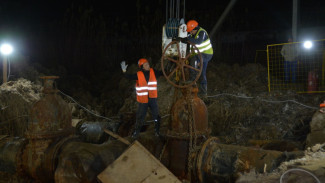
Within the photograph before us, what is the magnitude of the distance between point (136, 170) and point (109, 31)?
12128 mm

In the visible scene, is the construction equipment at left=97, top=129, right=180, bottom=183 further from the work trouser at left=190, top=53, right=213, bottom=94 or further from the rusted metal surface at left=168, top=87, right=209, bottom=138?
the work trouser at left=190, top=53, right=213, bottom=94

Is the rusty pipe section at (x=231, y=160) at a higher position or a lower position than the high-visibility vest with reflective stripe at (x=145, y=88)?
lower

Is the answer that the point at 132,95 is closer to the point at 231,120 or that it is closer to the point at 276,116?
the point at 231,120

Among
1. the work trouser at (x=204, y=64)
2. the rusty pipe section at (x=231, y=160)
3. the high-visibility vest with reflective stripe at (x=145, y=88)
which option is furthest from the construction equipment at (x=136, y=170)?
the work trouser at (x=204, y=64)

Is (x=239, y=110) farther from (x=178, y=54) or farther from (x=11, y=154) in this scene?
(x=11, y=154)

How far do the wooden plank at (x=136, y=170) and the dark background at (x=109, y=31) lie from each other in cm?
895

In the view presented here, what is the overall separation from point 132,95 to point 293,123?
548 centimetres

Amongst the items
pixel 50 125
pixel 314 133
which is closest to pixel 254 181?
pixel 314 133

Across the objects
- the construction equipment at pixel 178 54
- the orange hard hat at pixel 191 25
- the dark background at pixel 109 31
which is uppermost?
the dark background at pixel 109 31

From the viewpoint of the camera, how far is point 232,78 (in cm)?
1039

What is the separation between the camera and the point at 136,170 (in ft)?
11.6

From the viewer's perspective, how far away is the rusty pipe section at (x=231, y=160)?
11.6ft

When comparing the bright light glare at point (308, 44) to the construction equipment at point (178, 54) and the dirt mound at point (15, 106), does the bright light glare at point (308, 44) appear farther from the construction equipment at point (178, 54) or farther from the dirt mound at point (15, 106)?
the dirt mound at point (15, 106)

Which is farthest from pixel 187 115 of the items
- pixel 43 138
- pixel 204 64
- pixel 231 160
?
pixel 43 138
